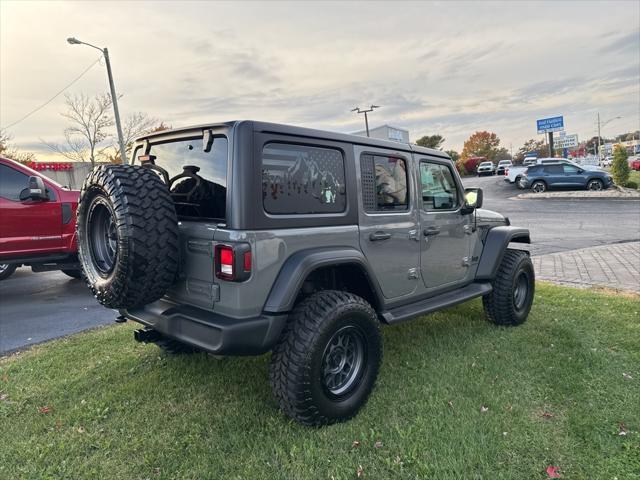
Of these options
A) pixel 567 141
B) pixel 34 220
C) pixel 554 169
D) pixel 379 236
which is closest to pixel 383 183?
pixel 379 236

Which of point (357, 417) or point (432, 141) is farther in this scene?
point (432, 141)

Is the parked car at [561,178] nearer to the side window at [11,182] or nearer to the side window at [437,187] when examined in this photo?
the side window at [437,187]

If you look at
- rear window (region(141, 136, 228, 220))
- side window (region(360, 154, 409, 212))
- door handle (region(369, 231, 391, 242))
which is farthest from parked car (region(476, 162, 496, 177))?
rear window (region(141, 136, 228, 220))

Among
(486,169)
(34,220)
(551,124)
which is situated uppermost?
(551,124)

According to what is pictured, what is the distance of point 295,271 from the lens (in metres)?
2.66

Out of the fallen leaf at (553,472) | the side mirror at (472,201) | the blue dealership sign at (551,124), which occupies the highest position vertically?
the blue dealership sign at (551,124)

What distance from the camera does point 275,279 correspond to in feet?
8.74

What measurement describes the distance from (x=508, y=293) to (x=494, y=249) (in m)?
0.47

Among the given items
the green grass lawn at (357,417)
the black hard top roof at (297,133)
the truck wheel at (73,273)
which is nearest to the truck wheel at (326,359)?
the green grass lawn at (357,417)

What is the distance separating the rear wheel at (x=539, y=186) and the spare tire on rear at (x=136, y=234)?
24555 millimetres

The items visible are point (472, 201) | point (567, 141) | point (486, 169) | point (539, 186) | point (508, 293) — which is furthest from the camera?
point (567, 141)

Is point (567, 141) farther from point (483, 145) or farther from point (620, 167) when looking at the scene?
point (620, 167)

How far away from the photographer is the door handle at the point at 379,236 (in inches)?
128

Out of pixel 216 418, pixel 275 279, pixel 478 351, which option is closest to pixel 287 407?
pixel 216 418
